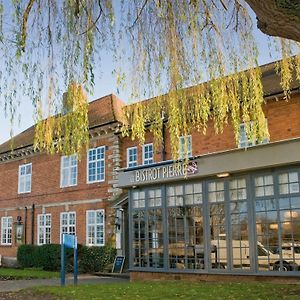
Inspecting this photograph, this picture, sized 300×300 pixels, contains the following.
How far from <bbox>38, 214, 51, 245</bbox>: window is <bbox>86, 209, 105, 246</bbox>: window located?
3250 mm

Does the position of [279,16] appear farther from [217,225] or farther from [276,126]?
[276,126]

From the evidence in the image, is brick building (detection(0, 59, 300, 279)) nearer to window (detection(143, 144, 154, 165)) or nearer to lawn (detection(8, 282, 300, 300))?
window (detection(143, 144, 154, 165))

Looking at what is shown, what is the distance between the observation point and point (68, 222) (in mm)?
24219

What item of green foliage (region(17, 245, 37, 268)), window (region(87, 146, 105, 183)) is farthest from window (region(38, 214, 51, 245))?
window (region(87, 146, 105, 183))

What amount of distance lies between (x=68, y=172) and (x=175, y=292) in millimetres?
15019

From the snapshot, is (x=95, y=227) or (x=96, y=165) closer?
(x=95, y=227)

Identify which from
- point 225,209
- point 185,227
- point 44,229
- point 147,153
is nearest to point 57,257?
point 44,229

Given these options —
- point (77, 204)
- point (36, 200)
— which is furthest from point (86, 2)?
point (36, 200)

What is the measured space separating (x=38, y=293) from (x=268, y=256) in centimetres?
609

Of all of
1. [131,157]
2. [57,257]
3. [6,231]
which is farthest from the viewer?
[6,231]

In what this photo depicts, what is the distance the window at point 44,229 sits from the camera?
25.2 meters

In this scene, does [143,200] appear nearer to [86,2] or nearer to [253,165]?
[253,165]

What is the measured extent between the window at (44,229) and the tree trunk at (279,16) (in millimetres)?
21246

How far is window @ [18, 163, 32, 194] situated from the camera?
27.3 meters
